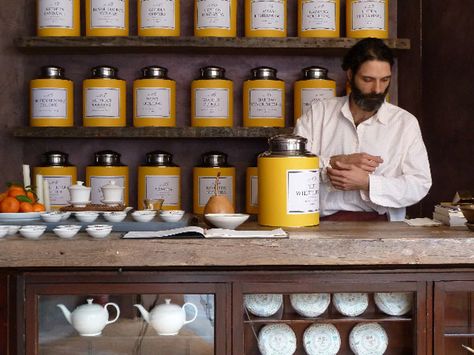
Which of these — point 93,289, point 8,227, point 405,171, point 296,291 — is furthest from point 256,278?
point 405,171

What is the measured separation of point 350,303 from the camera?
5.17ft

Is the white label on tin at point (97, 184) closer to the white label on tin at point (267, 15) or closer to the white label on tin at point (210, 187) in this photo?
the white label on tin at point (210, 187)

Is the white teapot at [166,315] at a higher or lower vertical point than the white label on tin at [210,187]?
lower

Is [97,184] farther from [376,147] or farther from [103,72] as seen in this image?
[376,147]

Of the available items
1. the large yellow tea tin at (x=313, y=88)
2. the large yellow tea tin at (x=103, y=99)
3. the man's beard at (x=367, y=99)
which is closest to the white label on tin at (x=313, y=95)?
the large yellow tea tin at (x=313, y=88)

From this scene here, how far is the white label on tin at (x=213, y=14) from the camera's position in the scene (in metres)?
2.59

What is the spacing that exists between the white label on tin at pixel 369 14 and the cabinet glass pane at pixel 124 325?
156cm

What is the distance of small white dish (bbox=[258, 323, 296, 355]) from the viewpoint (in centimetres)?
159

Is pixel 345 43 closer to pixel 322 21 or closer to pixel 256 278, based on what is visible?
pixel 322 21

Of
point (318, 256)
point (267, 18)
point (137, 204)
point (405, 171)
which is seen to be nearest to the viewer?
point (318, 256)

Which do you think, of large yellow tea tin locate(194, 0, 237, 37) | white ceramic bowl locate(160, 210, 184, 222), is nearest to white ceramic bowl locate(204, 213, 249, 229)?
white ceramic bowl locate(160, 210, 184, 222)

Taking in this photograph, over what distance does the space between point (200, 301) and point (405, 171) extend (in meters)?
1.16

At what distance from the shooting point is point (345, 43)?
8.66ft

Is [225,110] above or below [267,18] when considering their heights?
below
